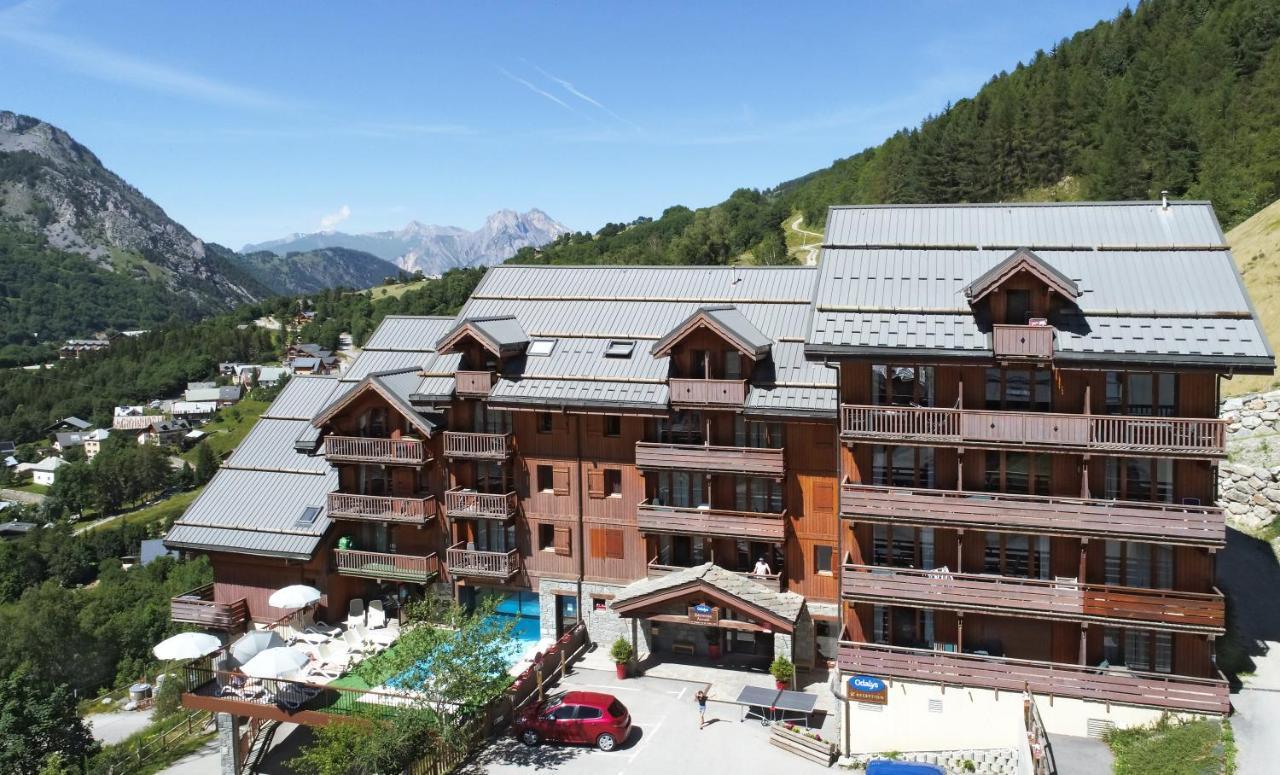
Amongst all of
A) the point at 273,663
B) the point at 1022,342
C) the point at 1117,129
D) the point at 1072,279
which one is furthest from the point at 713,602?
the point at 1117,129

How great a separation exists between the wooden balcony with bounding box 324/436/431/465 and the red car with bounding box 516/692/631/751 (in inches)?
489

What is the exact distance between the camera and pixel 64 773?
106 feet

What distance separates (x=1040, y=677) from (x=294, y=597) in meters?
28.0

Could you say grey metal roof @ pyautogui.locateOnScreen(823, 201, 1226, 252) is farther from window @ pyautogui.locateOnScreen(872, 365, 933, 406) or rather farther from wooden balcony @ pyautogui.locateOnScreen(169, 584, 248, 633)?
wooden balcony @ pyautogui.locateOnScreen(169, 584, 248, 633)

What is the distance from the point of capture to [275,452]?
42.9 metres

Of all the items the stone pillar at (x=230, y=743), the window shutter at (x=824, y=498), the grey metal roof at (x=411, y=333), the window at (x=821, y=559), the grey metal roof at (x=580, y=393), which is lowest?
the stone pillar at (x=230, y=743)

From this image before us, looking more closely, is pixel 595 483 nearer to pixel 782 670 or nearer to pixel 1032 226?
pixel 782 670

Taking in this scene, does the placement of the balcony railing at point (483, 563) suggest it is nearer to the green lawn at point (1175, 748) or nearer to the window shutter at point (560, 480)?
the window shutter at point (560, 480)

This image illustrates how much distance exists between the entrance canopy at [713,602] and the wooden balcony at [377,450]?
35.3ft

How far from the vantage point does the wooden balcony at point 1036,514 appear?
83.9ft

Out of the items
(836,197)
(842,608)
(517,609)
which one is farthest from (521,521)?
(836,197)

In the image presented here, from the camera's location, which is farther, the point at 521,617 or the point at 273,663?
the point at 521,617

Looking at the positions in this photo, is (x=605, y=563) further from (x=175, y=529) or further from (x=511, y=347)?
(x=175, y=529)

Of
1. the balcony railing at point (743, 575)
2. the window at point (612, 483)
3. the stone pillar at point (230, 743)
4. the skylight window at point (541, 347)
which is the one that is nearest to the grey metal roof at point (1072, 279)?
the balcony railing at point (743, 575)
